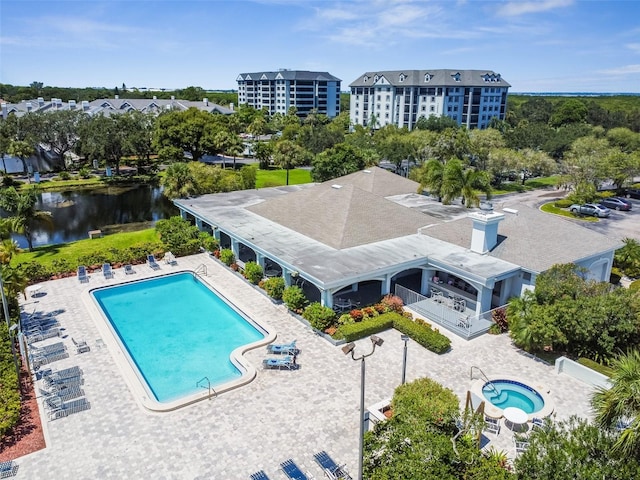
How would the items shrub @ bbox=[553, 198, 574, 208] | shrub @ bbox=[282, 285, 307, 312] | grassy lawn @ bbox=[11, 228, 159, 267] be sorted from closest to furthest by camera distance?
1. shrub @ bbox=[282, 285, 307, 312]
2. grassy lawn @ bbox=[11, 228, 159, 267]
3. shrub @ bbox=[553, 198, 574, 208]

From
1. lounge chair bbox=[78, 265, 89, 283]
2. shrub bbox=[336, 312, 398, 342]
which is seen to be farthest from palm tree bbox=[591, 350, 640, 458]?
lounge chair bbox=[78, 265, 89, 283]

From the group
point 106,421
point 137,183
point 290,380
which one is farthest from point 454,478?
point 137,183

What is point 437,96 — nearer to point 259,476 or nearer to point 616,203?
point 616,203

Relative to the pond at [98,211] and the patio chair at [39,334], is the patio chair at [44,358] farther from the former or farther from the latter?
the pond at [98,211]

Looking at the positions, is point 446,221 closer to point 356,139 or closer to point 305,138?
point 356,139

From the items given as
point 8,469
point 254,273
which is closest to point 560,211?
point 254,273

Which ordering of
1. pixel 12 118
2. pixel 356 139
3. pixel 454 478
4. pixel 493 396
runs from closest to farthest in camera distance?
pixel 454 478, pixel 493 396, pixel 12 118, pixel 356 139

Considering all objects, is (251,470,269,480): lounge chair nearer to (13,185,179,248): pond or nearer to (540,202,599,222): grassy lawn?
(13,185,179,248): pond

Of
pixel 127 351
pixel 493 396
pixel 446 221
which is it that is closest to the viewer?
pixel 493 396
